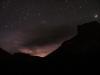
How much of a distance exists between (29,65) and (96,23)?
19.5 m

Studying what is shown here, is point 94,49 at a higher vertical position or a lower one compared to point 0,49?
lower

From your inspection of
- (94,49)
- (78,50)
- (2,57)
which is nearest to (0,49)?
(2,57)

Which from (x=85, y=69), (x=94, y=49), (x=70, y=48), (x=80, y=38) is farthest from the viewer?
(x=80, y=38)

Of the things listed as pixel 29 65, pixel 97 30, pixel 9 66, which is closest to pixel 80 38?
pixel 97 30

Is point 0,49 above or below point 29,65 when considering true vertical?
above

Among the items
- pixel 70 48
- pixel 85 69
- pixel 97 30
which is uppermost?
pixel 97 30

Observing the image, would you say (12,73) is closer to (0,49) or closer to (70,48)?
(0,49)

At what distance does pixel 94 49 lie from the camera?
40531mm

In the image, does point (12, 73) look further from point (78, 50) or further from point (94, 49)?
point (94, 49)

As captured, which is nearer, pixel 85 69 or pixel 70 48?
pixel 85 69

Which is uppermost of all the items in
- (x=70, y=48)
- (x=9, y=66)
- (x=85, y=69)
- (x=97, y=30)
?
(x=97, y=30)

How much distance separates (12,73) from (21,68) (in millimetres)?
2260

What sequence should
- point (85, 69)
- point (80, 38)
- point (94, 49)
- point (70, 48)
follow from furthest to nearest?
1. point (80, 38)
2. point (70, 48)
3. point (94, 49)
4. point (85, 69)

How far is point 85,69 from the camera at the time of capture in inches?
1495
